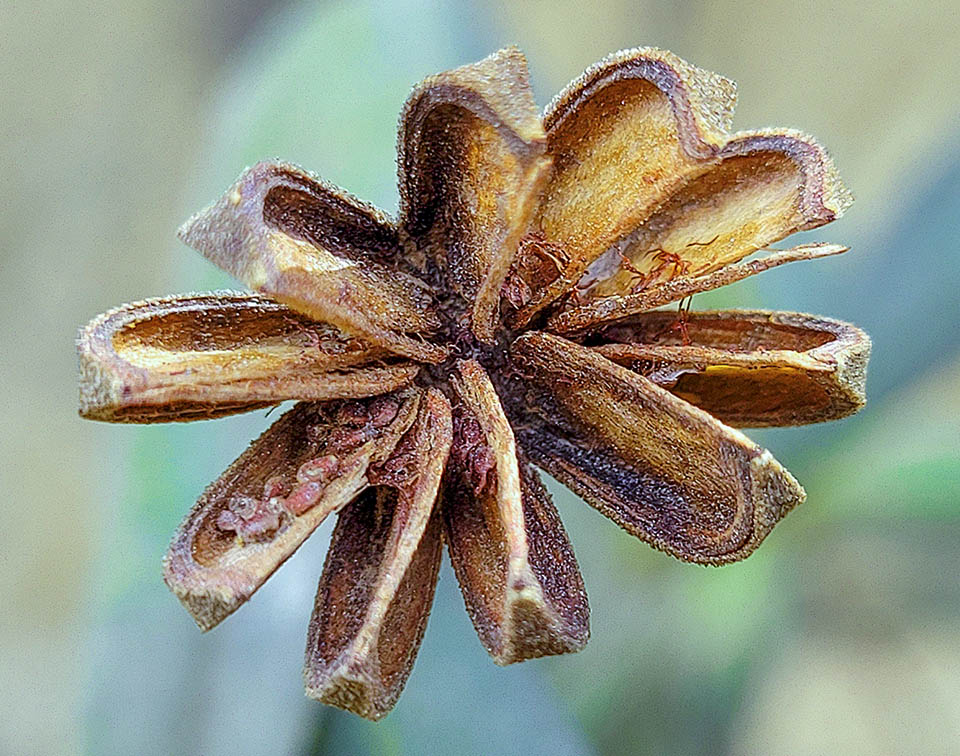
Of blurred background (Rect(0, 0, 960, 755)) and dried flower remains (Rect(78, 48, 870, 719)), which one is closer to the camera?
dried flower remains (Rect(78, 48, 870, 719))

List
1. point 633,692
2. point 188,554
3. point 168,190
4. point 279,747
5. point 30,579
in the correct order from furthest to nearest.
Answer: point 168,190, point 30,579, point 633,692, point 279,747, point 188,554

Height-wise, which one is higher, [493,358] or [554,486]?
[493,358]

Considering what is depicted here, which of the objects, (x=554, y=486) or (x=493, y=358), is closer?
(x=493, y=358)

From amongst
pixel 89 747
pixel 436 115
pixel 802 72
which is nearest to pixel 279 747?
pixel 89 747

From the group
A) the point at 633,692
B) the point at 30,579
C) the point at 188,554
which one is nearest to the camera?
the point at 188,554

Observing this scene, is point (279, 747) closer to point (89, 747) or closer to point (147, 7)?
point (89, 747)
